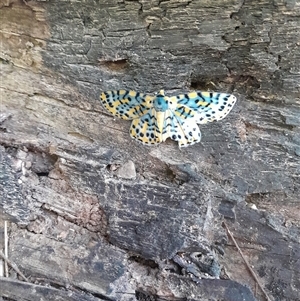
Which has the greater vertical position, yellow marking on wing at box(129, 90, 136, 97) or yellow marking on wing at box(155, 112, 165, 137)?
yellow marking on wing at box(129, 90, 136, 97)

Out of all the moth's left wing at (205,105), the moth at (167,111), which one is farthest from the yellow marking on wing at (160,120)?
the moth's left wing at (205,105)

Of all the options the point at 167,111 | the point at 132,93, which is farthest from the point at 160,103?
the point at 132,93

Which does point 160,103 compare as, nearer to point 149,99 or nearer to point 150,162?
point 149,99

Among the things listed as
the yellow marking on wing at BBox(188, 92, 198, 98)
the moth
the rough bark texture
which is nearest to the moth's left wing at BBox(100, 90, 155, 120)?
the moth

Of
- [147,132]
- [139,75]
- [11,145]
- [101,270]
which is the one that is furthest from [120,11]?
[101,270]

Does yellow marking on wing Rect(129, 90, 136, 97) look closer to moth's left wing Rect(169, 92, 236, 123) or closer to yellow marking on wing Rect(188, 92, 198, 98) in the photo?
moth's left wing Rect(169, 92, 236, 123)

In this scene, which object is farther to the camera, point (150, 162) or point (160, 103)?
point (150, 162)

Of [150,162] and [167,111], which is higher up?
[167,111]

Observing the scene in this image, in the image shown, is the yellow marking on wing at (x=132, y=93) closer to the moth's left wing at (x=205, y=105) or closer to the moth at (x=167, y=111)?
the moth at (x=167, y=111)

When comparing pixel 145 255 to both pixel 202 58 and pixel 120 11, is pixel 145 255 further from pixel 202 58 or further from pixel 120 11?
pixel 120 11
